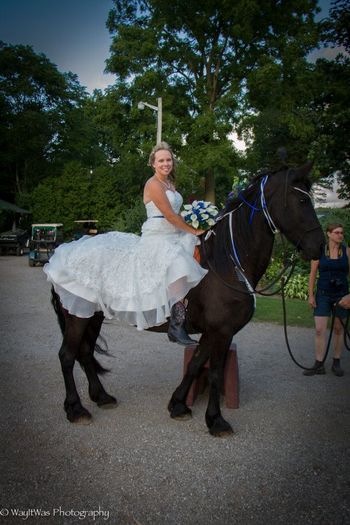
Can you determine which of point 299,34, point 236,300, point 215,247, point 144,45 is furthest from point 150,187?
point 299,34

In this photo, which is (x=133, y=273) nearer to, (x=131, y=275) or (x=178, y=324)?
(x=131, y=275)

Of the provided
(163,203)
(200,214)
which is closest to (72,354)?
(163,203)

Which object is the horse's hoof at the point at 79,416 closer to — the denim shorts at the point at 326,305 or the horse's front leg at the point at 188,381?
the horse's front leg at the point at 188,381

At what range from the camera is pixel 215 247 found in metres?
3.96

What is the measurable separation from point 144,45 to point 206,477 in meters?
23.0

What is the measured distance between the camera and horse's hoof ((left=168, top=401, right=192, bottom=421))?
399 cm

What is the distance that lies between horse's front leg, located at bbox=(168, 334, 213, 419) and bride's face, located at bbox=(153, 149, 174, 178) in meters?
1.70

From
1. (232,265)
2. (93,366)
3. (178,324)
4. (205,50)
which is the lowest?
(93,366)

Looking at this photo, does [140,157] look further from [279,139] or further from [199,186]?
[279,139]

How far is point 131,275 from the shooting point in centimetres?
367

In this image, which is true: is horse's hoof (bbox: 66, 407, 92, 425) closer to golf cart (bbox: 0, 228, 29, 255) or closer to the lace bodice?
the lace bodice

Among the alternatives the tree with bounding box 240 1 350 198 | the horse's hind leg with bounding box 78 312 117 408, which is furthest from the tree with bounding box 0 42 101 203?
the horse's hind leg with bounding box 78 312 117 408

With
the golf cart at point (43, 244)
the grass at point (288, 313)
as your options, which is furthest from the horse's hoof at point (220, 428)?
the golf cart at point (43, 244)

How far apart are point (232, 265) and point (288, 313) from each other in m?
5.63
